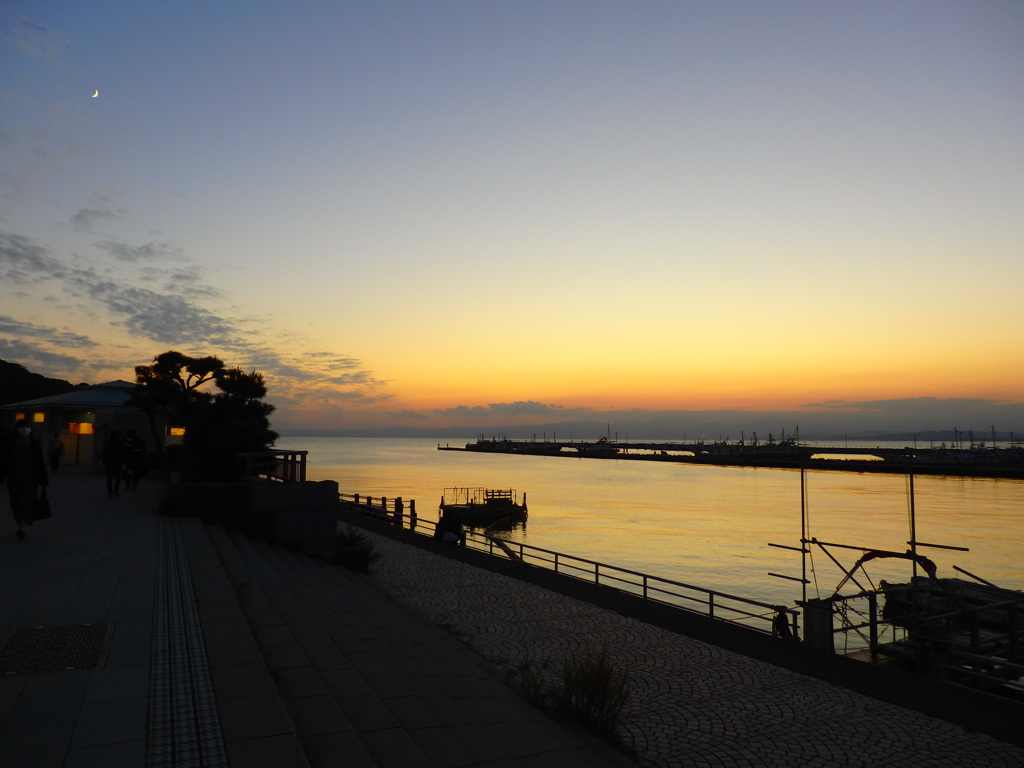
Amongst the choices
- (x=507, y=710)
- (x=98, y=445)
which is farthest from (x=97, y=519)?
(x=98, y=445)

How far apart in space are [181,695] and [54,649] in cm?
195

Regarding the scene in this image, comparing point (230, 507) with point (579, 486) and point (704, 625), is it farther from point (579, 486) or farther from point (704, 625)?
point (579, 486)

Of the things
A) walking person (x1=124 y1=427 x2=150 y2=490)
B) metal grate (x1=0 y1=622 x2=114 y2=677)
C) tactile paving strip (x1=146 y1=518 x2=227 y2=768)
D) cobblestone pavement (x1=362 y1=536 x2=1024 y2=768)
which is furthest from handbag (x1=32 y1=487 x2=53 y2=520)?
walking person (x1=124 y1=427 x2=150 y2=490)

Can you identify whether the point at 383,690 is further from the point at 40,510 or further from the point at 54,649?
the point at 40,510

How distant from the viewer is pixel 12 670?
5547mm

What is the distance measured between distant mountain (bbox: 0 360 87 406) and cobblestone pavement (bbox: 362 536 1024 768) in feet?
282

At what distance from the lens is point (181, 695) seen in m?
5.08

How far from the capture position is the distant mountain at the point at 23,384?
8200 cm

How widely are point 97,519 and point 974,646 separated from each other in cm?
1781

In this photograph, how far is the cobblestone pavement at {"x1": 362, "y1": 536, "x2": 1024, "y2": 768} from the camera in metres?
7.16

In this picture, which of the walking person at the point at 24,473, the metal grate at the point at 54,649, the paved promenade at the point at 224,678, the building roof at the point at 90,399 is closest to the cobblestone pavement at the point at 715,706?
the paved promenade at the point at 224,678

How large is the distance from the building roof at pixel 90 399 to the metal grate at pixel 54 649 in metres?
27.3

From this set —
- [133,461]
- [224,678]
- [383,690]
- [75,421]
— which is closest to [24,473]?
[224,678]

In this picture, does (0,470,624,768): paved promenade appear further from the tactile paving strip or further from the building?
the building
